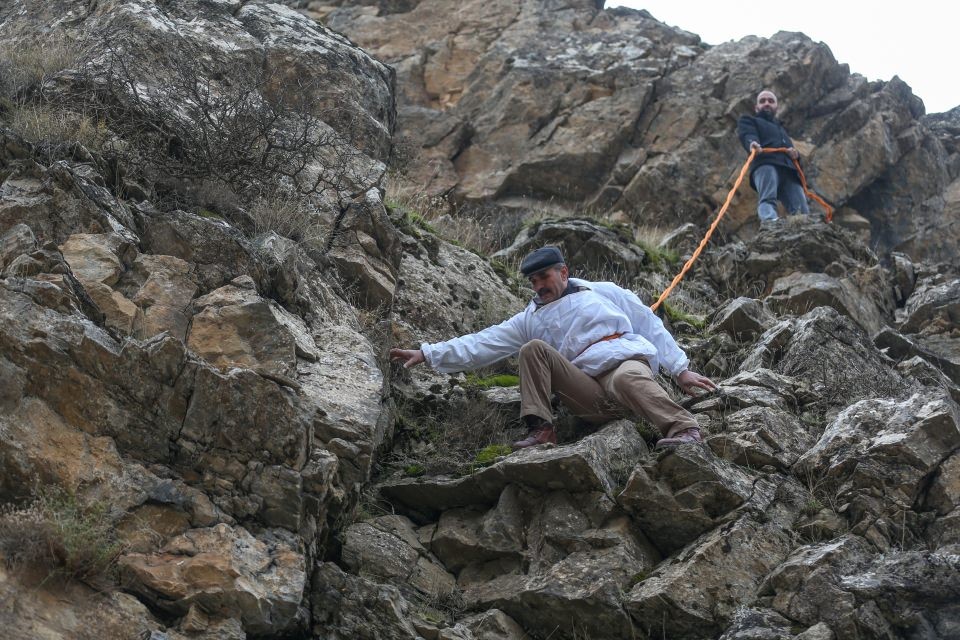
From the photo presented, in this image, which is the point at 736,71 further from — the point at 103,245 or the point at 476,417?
the point at 103,245

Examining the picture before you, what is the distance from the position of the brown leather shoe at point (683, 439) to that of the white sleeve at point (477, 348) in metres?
1.55

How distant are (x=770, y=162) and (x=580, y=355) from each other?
7964mm

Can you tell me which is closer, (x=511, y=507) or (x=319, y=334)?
(x=511, y=507)

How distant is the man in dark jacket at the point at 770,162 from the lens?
15.2m

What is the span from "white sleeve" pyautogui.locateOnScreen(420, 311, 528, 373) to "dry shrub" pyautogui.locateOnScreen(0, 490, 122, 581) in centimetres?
330

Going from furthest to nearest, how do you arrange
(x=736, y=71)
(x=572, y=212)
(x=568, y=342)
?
(x=736, y=71) < (x=572, y=212) < (x=568, y=342)

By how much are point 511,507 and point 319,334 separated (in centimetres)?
176

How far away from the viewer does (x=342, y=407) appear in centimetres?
738

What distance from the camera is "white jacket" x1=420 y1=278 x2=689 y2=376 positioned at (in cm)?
853

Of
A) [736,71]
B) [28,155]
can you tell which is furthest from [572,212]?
[28,155]

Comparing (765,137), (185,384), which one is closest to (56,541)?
(185,384)

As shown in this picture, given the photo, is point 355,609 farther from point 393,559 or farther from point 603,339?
point 603,339

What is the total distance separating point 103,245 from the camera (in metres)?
7.56

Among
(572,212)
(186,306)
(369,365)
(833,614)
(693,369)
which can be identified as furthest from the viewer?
(572,212)
